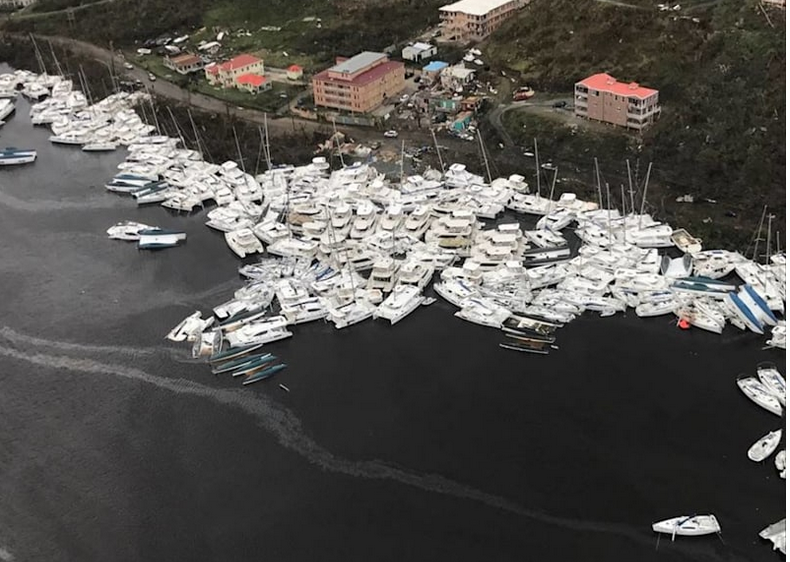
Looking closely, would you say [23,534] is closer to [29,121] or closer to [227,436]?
[227,436]

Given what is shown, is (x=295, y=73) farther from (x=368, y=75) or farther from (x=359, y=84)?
(x=359, y=84)

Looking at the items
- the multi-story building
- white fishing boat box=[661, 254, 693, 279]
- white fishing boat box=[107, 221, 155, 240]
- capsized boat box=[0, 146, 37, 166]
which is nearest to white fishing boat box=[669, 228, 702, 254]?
white fishing boat box=[661, 254, 693, 279]

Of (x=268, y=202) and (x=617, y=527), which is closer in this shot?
(x=617, y=527)

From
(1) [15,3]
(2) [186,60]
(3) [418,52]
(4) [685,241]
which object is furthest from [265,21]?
(4) [685,241]

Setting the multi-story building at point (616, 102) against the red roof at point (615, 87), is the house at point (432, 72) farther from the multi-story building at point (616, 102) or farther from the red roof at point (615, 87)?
the red roof at point (615, 87)

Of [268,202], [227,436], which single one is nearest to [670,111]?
[268,202]

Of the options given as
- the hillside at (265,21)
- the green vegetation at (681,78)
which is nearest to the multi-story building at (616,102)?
the green vegetation at (681,78)
